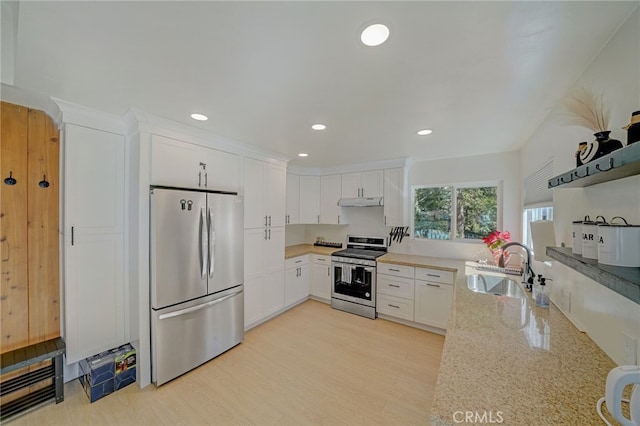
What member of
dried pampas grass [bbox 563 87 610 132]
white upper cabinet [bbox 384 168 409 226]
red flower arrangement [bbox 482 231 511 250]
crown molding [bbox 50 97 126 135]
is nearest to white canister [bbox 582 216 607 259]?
dried pampas grass [bbox 563 87 610 132]

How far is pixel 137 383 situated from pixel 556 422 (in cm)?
290

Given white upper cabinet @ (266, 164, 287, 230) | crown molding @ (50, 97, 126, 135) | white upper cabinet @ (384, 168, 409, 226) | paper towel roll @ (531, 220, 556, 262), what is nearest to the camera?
paper towel roll @ (531, 220, 556, 262)

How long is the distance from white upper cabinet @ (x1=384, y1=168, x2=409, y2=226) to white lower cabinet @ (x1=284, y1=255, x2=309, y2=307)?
5.11 ft

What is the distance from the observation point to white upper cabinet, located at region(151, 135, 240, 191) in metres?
2.16

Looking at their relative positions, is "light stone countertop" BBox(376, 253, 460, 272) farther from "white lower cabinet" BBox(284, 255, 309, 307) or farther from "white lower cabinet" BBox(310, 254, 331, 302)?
"white lower cabinet" BBox(284, 255, 309, 307)

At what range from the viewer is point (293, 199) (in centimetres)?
418

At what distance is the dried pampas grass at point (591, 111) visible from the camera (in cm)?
109

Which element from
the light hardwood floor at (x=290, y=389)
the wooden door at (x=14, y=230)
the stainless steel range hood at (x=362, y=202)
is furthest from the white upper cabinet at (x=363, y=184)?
the wooden door at (x=14, y=230)

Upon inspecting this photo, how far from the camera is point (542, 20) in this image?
39.3 inches

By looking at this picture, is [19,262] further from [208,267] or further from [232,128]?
[232,128]

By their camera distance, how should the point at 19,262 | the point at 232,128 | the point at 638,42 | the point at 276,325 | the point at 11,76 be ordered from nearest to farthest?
the point at 638,42, the point at 11,76, the point at 19,262, the point at 232,128, the point at 276,325

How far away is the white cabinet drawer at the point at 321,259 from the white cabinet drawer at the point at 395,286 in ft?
2.97

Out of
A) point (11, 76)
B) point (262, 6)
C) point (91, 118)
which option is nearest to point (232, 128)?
point (91, 118)

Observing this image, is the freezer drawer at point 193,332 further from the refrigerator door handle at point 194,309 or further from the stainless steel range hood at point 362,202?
the stainless steel range hood at point 362,202
